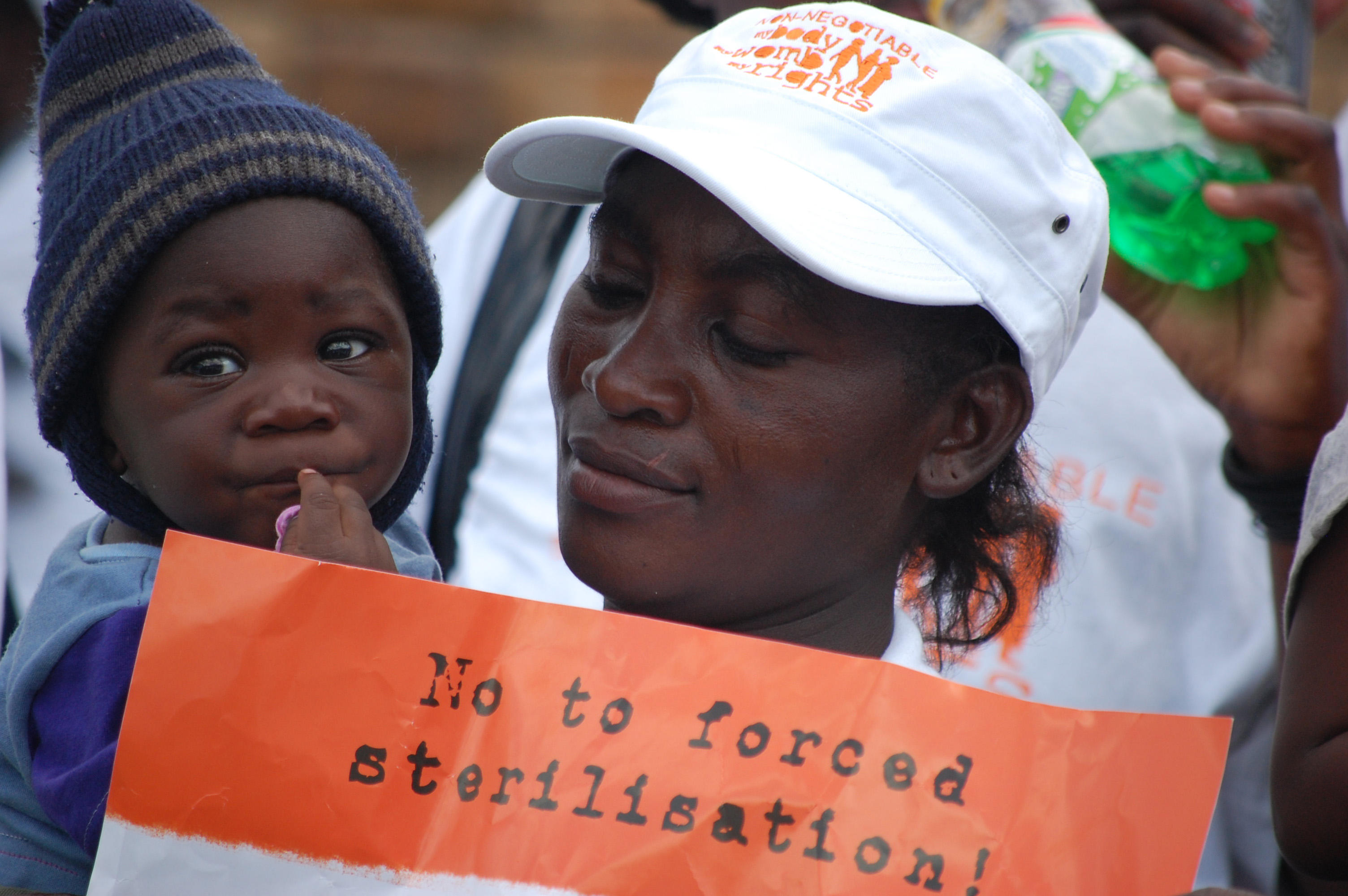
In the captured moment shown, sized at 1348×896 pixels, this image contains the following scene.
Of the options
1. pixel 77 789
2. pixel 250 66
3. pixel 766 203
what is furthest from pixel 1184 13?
pixel 77 789

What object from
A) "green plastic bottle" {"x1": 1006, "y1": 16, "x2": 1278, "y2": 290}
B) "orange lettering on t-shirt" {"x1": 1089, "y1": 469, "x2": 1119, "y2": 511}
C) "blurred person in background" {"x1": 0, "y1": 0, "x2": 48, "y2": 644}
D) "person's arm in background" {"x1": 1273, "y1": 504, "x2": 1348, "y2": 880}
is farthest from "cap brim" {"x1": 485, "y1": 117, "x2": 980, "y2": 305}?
"blurred person in background" {"x1": 0, "y1": 0, "x2": 48, "y2": 644}

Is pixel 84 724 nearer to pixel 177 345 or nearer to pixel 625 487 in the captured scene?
pixel 177 345

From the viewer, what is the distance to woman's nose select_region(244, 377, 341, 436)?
1.36m

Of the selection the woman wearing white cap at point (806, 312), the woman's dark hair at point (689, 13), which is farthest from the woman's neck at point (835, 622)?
the woman's dark hair at point (689, 13)

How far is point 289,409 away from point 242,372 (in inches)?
3.1

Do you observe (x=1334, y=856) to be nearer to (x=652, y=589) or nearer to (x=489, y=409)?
(x=652, y=589)

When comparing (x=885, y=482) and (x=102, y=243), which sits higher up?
(x=102, y=243)

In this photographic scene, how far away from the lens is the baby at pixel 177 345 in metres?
1.31

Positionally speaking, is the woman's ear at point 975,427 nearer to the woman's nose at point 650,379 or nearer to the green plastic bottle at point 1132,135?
the woman's nose at point 650,379

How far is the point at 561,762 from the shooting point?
3.55 ft

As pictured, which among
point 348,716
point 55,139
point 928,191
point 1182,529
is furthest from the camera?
point 1182,529

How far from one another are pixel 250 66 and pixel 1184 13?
1815 mm

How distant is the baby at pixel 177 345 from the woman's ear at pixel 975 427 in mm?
608

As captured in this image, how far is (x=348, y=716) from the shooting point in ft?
3.56
